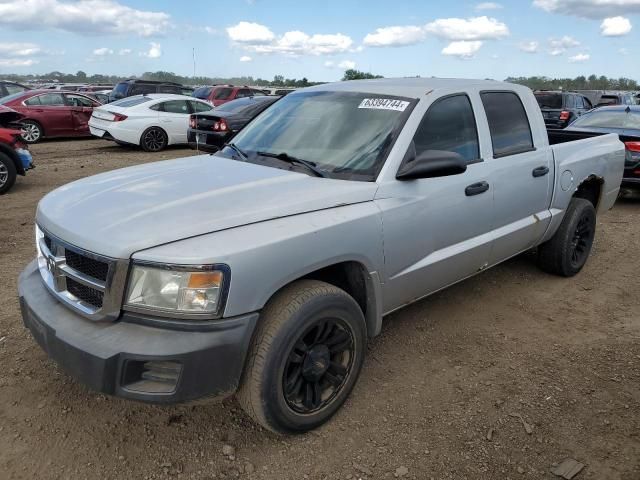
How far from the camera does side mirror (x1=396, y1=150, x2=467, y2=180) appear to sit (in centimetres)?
298

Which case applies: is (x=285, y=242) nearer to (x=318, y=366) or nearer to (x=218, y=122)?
(x=318, y=366)

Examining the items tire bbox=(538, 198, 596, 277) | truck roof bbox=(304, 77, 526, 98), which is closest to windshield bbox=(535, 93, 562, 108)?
tire bbox=(538, 198, 596, 277)

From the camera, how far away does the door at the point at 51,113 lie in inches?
568

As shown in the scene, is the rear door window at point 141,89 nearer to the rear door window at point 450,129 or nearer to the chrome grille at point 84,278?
the rear door window at point 450,129

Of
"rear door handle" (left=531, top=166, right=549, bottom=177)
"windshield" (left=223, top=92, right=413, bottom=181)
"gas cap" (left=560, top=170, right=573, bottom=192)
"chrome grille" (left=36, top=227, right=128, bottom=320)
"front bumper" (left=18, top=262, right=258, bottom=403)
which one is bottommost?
"front bumper" (left=18, top=262, right=258, bottom=403)

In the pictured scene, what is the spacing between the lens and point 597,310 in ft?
14.5

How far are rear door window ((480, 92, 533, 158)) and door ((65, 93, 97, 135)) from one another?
14.1 m

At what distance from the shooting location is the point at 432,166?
2.98 metres

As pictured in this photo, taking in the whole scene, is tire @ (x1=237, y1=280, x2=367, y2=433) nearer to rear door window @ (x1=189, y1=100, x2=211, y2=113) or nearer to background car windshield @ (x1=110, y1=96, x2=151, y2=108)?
background car windshield @ (x1=110, y1=96, x2=151, y2=108)

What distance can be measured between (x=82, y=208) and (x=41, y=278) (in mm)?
547

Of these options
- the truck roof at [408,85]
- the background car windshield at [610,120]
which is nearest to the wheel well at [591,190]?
the truck roof at [408,85]

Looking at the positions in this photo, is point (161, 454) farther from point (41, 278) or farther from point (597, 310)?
point (597, 310)

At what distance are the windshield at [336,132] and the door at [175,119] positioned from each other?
1030 cm

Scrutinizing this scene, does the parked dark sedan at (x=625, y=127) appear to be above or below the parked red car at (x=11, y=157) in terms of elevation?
above
